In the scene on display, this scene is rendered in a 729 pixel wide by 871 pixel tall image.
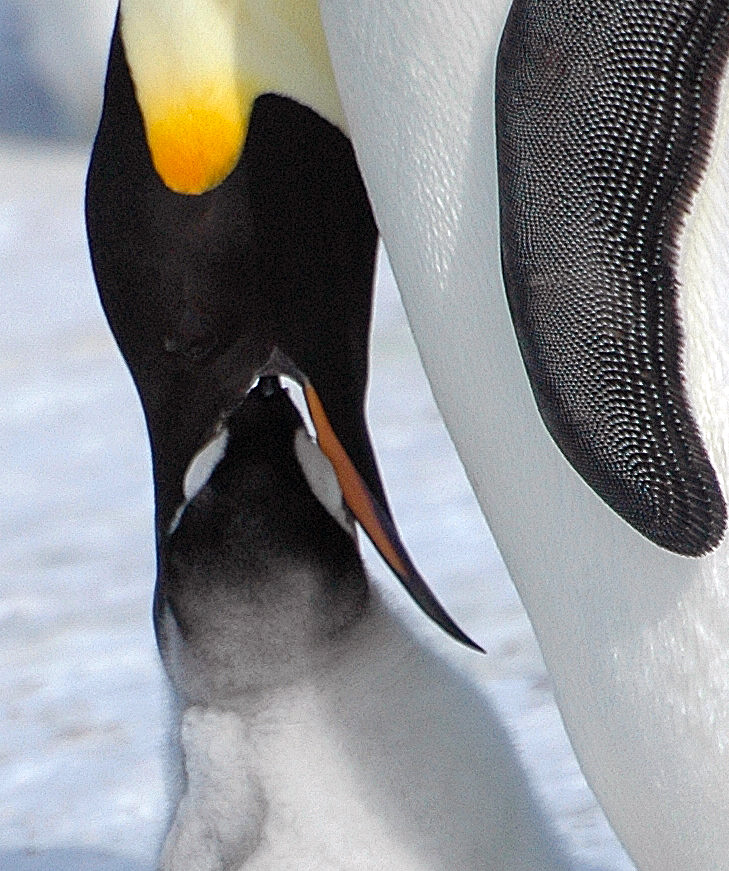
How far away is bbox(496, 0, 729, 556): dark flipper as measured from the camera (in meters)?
0.80

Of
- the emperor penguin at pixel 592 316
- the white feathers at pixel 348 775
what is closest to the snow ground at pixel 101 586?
the white feathers at pixel 348 775

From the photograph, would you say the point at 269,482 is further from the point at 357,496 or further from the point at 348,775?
the point at 348,775

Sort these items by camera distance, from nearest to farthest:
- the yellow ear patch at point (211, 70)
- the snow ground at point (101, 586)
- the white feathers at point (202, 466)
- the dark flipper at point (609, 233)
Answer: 1. the dark flipper at point (609, 233)
2. the yellow ear patch at point (211, 70)
3. the white feathers at point (202, 466)
4. the snow ground at point (101, 586)

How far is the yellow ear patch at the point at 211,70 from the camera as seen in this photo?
0.95 meters

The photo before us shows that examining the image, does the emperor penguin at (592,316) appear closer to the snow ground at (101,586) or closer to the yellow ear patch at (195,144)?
the yellow ear patch at (195,144)

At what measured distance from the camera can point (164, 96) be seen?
38.0 inches

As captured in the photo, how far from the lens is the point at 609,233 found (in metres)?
0.82

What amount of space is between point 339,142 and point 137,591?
916 millimetres

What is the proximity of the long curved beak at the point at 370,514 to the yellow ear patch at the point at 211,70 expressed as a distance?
0.56 ft

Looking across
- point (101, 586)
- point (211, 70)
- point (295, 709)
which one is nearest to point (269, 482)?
point (295, 709)

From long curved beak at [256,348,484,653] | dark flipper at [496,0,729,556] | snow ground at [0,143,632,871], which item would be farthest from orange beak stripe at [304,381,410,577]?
dark flipper at [496,0,729,556]

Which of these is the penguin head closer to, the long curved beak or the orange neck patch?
the long curved beak

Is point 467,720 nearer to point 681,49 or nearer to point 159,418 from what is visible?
point 159,418

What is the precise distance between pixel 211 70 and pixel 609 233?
254 millimetres
